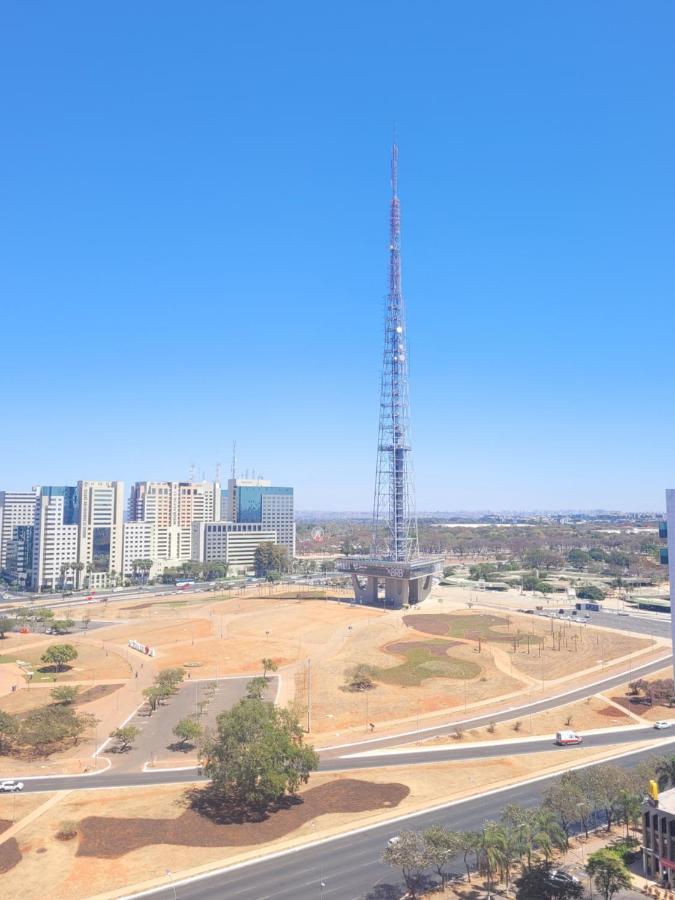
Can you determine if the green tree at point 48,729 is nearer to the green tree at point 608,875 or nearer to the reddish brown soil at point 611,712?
the green tree at point 608,875

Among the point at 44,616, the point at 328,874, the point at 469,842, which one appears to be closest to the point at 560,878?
the point at 469,842

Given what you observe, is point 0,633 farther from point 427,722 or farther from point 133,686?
point 427,722

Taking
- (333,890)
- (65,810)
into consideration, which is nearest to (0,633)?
(65,810)

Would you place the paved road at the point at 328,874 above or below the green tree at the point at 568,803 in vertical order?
below

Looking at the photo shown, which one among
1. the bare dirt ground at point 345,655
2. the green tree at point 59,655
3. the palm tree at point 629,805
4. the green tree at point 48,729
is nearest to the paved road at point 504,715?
the bare dirt ground at point 345,655

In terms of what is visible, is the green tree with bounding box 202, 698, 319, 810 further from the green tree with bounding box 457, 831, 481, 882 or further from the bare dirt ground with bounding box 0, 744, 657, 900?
the green tree with bounding box 457, 831, 481, 882

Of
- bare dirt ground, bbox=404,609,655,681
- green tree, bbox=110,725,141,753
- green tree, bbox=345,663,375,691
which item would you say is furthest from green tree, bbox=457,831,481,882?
bare dirt ground, bbox=404,609,655,681
